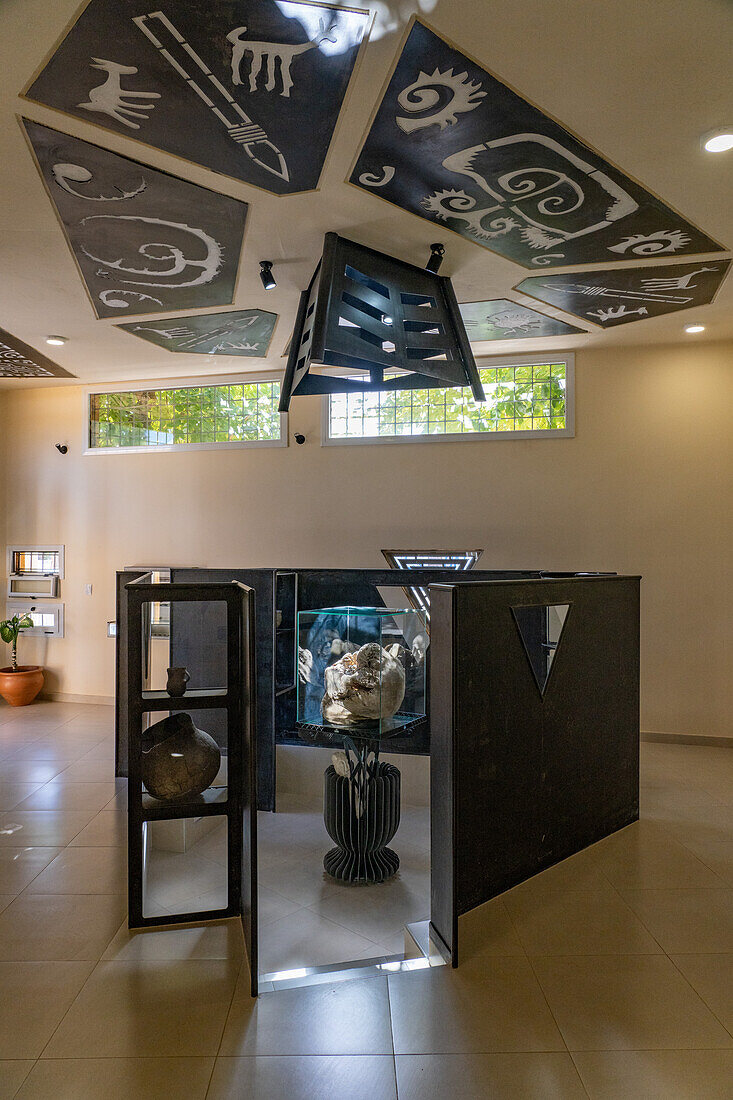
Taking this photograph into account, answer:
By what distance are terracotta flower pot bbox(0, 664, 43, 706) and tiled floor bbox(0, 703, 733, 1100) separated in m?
3.39

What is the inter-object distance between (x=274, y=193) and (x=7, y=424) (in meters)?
5.27

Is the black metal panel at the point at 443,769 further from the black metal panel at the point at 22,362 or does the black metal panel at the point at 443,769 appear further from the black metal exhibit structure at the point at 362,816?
the black metal panel at the point at 22,362

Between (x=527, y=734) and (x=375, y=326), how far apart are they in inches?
85.4

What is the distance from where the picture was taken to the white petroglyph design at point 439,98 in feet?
7.58

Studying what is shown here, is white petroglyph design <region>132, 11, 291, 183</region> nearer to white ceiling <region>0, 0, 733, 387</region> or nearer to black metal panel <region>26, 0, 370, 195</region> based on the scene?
black metal panel <region>26, 0, 370, 195</region>

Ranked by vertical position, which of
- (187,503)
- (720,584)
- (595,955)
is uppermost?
(187,503)

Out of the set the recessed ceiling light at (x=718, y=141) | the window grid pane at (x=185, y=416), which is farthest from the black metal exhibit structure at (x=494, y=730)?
the window grid pane at (x=185, y=416)

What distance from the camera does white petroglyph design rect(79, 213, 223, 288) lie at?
3.33 metres

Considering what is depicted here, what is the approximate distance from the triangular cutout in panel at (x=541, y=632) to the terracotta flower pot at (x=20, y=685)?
18.3ft

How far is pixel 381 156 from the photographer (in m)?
2.76

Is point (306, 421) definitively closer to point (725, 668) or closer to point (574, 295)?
point (574, 295)

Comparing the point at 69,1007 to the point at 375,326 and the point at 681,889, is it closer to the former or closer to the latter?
the point at 681,889

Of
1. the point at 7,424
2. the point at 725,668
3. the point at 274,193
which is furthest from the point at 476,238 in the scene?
the point at 7,424

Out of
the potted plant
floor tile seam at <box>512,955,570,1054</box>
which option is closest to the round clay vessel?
floor tile seam at <box>512,955,570,1054</box>
